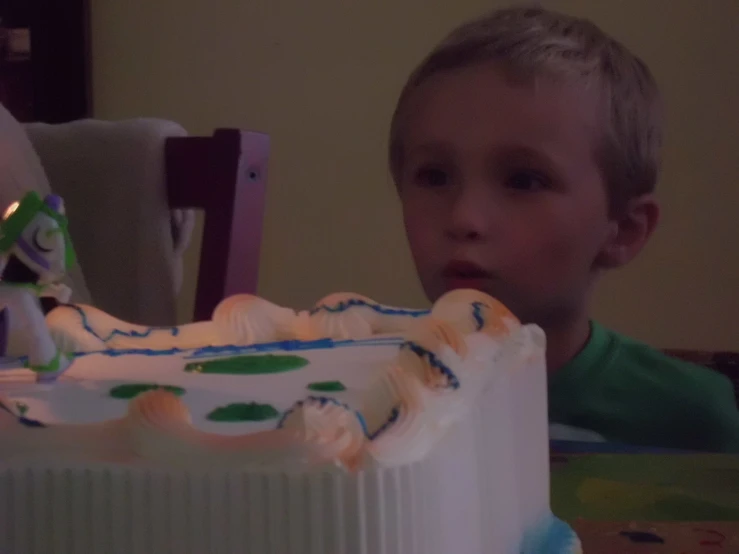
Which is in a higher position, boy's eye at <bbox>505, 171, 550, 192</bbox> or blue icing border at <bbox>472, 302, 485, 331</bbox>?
boy's eye at <bbox>505, 171, 550, 192</bbox>

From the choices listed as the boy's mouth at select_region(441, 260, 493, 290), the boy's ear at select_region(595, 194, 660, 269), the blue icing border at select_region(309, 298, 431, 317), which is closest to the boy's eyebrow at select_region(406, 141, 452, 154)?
the boy's mouth at select_region(441, 260, 493, 290)

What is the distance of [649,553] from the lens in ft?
1.91

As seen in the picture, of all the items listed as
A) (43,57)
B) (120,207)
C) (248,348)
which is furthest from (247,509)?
(43,57)

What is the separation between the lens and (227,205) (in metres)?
0.99

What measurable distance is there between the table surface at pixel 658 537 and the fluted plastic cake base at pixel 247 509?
198 millimetres

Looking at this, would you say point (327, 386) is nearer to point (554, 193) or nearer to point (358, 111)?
point (554, 193)

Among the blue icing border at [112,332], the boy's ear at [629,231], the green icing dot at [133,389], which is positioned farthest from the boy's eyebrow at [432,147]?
the green icing dot at [133,389]

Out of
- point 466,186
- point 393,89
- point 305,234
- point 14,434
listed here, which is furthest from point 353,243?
point 14,434

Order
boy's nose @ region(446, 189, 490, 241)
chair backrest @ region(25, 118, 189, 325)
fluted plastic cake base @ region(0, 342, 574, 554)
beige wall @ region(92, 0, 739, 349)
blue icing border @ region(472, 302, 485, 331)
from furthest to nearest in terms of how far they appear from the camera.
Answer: beige wall @ region(92, 0, 739, 349) < chair backrest @ region(25, 118, 189, 325) < boy's nose @ region(446, 189, 490, 241) < blue icing border @ region(472, 302, 485, 331) < fluted plastic cake base @ region(0, 342, 574, 554)

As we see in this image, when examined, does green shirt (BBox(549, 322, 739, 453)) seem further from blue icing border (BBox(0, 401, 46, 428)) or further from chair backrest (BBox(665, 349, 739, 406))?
blue icing border (BBox(0, 401, 46, 428))

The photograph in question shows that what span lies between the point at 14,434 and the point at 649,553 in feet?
1.35

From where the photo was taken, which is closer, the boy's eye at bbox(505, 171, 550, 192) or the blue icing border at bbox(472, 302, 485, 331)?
the blue icing border at bbox(472, 302, 485, 331)

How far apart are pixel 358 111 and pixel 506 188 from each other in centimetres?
74

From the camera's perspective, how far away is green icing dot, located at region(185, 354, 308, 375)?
56 centimetres
